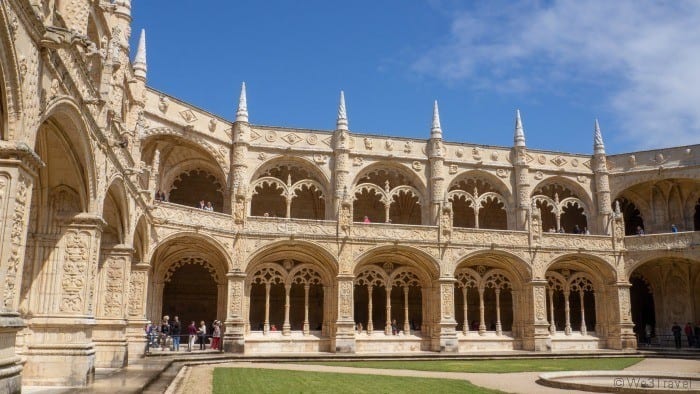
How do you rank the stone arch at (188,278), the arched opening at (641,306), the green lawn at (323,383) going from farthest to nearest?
the arched opening at (641,306)
the stone arch at (188,278)
the green lawn at (323,383)

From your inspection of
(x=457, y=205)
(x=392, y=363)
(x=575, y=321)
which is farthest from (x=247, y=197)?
(x=575, y=321)

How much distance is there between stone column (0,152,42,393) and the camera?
845cm

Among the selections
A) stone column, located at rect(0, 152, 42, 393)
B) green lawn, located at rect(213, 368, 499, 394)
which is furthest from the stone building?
stone column, located at rect(0, 152, 42, 393)

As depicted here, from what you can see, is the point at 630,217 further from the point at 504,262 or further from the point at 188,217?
the point at 188,217

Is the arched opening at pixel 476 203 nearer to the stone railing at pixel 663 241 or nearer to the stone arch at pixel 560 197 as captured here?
the stone arch at pixel 560 197

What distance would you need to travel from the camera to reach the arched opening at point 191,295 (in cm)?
3142

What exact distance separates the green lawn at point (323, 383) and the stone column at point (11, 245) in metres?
5.18

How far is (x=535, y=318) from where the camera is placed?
31219 millimetres

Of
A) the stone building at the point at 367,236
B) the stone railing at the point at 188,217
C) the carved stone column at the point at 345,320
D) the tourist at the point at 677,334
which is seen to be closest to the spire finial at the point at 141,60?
the stone building at the point at 367,236

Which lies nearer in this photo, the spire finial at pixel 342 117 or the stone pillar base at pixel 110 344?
the stone pillar base at pixel 110 344

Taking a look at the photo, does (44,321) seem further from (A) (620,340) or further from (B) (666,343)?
(B) (666,343)

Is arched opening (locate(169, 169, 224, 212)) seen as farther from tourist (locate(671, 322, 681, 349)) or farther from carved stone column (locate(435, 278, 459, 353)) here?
tourist (locate(671, 322, 681, 349))

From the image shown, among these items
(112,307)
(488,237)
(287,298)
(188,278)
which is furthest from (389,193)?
(112,307)

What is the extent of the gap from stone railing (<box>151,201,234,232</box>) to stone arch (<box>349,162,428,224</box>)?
22.3 ft
